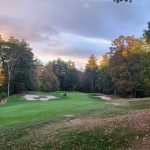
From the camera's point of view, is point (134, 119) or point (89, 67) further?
point (89, 67)

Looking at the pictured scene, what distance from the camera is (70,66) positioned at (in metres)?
119

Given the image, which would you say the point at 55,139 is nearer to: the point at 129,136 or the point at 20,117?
the point at 129,136

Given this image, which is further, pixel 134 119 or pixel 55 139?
pixel 134 119

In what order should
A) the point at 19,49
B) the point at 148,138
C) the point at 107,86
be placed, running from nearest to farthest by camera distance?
the point at 148,138 → the point at 19,49 → the point at 107,86

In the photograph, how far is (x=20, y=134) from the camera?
20875mm

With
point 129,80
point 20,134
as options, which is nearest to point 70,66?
point 129,80

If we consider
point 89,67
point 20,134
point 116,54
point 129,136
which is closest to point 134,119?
point 129,136

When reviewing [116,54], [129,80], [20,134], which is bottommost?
[20,134]

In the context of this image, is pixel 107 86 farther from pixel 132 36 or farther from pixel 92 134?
pixel 92 134

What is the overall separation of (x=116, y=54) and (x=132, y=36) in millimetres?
4019

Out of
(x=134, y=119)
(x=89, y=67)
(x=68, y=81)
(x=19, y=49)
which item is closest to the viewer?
(x=134, y=119)

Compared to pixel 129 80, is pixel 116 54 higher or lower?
higher

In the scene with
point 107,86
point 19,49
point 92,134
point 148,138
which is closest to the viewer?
point 148,138

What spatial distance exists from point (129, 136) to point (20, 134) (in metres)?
6.31
